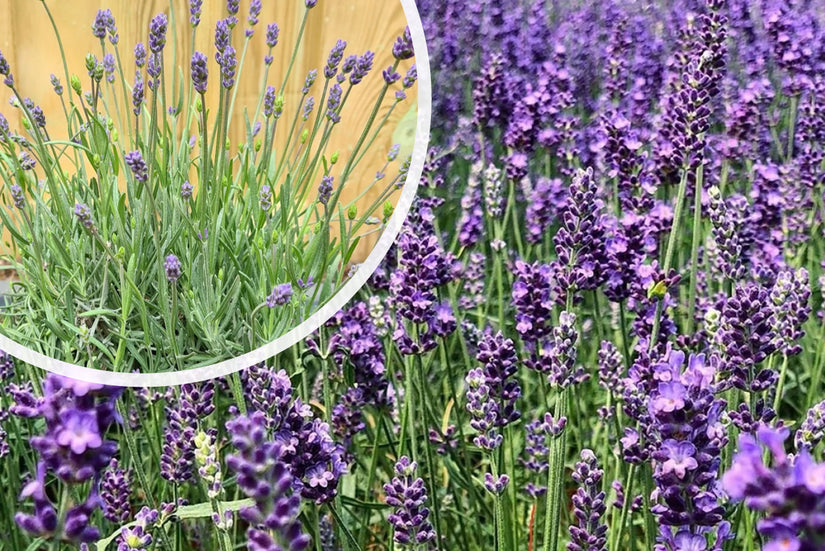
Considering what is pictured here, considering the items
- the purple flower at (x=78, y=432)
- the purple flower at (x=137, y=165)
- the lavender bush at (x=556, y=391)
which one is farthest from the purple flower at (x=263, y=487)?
the purple flower at (x=137, y=165)

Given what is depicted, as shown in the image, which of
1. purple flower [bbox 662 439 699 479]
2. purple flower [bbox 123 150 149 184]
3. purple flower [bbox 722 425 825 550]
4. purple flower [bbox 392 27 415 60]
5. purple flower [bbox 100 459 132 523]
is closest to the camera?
purple flower [bbox 722 425 825 550]

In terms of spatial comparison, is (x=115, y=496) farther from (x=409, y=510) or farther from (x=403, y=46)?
(x=403, y=46)

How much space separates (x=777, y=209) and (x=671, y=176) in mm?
453

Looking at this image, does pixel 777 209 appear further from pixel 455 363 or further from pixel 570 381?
pixel 570 381

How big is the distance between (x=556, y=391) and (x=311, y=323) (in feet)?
1.30

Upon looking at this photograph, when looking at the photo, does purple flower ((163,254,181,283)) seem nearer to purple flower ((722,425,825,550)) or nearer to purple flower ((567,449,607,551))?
purple flower ((567,449,607,551))

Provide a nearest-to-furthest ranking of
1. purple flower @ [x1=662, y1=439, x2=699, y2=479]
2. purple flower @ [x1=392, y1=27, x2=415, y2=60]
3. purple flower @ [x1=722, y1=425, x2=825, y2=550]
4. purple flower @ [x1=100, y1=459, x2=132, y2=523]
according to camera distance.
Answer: purple flower @ [x1=722, y1=425, x2=825, y2=550], purple flower @ [x1=662, y1=439, x2=699, y2=479], purple flower @ [x1=392, y1=27, x2=415, y2=60], purple flower @ [x1=100, y1=459, x2=132, y2=523]

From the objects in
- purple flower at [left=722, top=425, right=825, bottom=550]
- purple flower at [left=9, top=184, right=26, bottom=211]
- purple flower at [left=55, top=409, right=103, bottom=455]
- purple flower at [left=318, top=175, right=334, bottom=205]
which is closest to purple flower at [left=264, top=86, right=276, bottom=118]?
purple flower at [left=318, top=175, right=334, bottom=205]

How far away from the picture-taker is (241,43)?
1.34 metres

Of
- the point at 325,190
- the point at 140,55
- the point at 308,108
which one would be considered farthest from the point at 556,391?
the point at 140,55

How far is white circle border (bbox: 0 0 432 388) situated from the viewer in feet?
4.46

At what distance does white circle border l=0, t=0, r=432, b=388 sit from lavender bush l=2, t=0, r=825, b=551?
0.18 ft

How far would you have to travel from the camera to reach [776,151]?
3.24 metres

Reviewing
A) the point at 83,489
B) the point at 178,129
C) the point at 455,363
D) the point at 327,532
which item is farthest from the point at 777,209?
the point at 83,489
